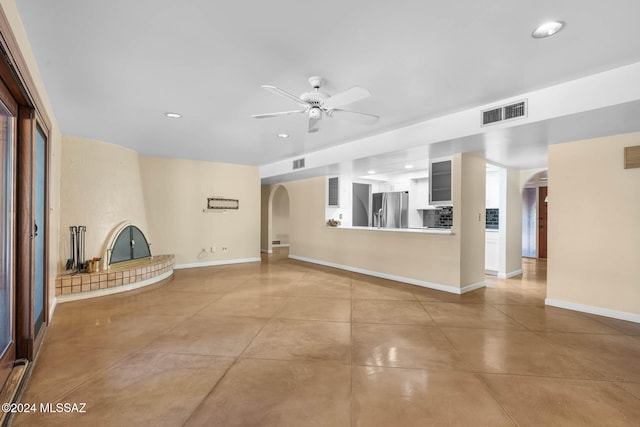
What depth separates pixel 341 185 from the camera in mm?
6582

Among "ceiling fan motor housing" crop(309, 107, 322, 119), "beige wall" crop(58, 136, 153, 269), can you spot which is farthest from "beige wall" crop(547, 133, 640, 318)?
"beige wall" crop(58, 136, 153, 269)

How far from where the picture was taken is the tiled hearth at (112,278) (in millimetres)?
4000

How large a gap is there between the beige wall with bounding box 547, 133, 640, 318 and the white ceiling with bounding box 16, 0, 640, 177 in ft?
1.91

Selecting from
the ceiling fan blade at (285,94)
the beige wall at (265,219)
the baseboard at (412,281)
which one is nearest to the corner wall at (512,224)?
the baseboard at (412,281)

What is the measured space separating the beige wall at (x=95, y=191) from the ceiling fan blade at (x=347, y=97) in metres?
4.07

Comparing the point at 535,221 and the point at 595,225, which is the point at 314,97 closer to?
the point at 595,225

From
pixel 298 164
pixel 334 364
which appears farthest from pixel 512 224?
pixel 334 364

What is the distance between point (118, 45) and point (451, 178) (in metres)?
4.30

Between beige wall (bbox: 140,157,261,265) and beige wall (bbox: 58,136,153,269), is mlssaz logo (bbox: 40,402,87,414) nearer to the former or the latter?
beige wall (bbox: 58,136,153,269)

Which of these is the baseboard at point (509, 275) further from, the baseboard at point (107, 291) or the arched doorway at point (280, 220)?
the arched doorway at point (280, 220)

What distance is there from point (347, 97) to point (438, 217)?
5.16 m

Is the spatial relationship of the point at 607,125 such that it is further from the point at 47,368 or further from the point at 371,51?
the point at 47,368

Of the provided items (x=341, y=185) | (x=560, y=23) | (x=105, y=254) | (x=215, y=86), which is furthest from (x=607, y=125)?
(x=105, y=254)

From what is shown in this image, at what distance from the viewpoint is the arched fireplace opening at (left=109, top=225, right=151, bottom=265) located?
4.77 meters
